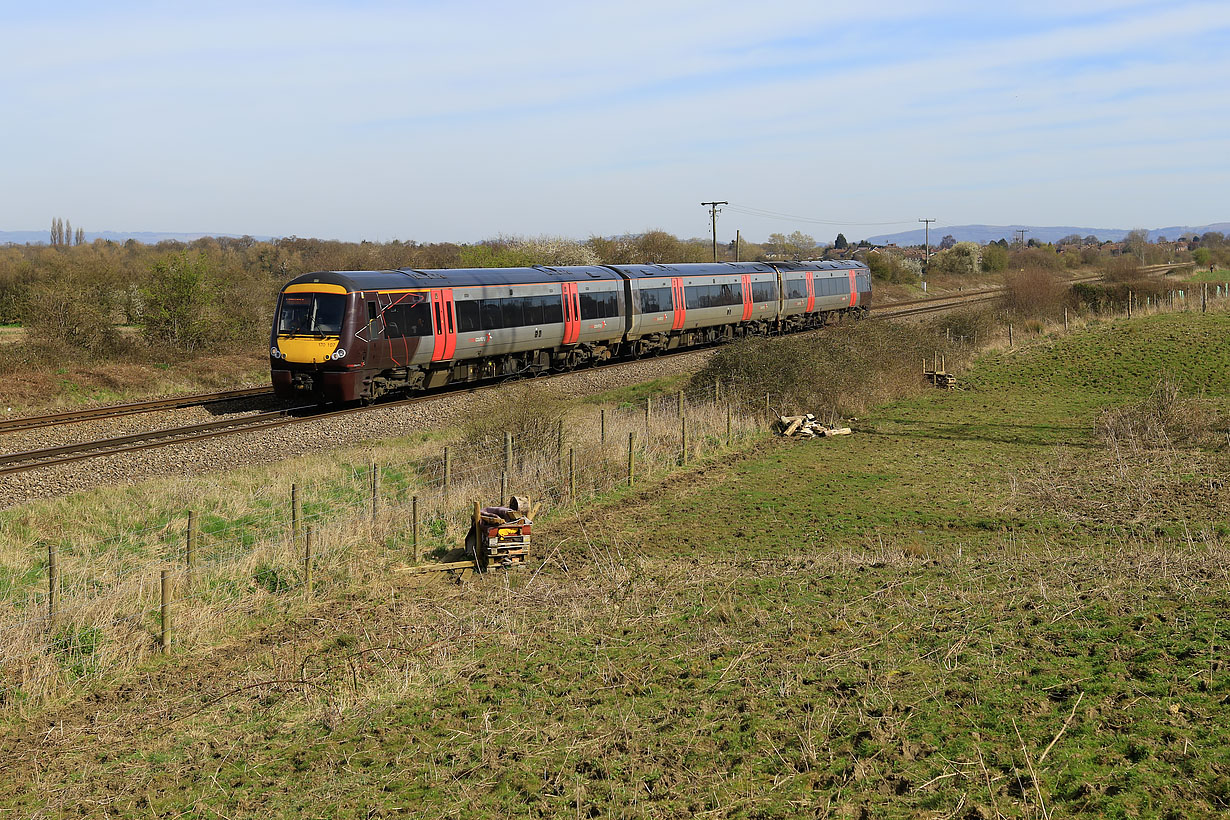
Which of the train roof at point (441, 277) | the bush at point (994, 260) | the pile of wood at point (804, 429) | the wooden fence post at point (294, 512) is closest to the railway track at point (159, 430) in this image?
the train roof at point (441, 277)

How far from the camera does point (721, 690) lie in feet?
23.6

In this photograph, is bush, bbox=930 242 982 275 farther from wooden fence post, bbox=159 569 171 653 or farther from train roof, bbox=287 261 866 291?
wooden fence post, bbox=159 569 171 653

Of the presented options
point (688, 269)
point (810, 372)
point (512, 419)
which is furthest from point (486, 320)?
point (688, 269)

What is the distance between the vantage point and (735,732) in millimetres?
6445

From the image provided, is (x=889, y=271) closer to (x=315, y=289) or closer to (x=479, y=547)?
(x=315, y=289)

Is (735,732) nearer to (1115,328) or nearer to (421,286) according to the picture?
(421,286)

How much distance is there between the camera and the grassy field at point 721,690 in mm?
5668

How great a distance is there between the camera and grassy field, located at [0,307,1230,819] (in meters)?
5.67

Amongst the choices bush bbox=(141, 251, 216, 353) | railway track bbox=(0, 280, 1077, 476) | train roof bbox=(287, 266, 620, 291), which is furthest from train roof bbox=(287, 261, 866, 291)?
bush bbox=(141, 251, 216, 353)

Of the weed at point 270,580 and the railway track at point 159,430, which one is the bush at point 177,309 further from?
the weed at point 270,580

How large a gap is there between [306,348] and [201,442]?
4.18 metres

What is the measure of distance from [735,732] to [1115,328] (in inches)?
1453

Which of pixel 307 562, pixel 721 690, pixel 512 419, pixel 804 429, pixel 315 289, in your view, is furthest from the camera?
pixel 804 429

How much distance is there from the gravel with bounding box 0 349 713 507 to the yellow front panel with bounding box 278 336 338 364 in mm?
1579
